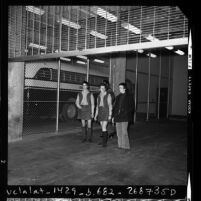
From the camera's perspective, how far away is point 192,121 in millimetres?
1892

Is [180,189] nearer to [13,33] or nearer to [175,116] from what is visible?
[13,33]

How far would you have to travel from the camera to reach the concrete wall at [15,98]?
20.1ft

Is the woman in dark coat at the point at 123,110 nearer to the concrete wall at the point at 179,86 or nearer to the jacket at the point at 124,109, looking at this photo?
the jacket at the point at 124,109

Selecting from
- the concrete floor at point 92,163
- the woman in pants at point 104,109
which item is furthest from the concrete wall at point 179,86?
the woman in pants at point 104,109

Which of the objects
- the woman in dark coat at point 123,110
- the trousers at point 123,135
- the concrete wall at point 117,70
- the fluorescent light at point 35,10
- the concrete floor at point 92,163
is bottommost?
the concrete floor at point 92,163

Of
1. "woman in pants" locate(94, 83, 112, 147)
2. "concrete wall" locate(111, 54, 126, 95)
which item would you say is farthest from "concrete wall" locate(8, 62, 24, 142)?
"concrete wall" locate(111, 54, 126, 95)

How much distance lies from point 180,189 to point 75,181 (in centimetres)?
161

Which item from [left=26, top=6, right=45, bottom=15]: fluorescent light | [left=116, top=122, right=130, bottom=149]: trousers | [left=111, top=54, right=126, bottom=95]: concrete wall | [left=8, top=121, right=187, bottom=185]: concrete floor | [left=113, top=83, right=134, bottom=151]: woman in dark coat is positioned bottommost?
[left=8, top=121, right=187, bottom=185]: concrete floor

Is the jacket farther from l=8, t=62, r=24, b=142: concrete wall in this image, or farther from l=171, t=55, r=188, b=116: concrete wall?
l=171, t=55, r=188, b=116: concrete wall

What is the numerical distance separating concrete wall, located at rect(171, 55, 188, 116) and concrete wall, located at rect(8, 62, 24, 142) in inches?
Result: 471

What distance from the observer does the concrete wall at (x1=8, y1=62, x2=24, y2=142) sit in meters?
6.14

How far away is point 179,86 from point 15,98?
12.2 metres

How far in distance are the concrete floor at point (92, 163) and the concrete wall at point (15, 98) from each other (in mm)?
434
